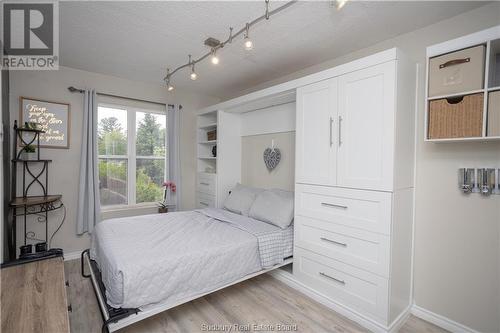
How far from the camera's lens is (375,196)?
1.90m

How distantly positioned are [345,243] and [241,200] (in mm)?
1500

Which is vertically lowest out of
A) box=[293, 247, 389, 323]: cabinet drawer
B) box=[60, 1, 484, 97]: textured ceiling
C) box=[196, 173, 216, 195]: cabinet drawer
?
box=[293, 247, 389, 323]: cabinet drawer

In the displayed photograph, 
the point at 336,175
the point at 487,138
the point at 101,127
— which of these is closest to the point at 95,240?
the point at 101,127

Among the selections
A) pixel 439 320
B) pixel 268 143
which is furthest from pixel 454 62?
pixel 268 143

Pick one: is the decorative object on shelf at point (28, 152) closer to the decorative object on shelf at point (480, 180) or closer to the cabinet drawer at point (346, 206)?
the cabinet drawer at point (346, 206)

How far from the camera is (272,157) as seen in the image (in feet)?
11.0

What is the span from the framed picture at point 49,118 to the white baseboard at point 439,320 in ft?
14.0

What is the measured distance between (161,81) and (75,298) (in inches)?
114

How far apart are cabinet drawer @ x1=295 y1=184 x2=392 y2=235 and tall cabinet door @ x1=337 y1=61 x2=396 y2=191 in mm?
81

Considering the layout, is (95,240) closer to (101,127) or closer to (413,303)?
(101,127)

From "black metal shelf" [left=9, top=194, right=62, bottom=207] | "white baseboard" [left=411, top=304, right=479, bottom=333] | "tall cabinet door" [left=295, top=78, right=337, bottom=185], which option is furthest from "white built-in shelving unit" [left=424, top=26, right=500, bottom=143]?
"black metal shelf" [left=9, top=194, right=62, bottom=207]

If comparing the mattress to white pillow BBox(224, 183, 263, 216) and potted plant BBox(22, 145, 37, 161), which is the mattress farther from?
potted plant BBox(22, 145, 37, 161)

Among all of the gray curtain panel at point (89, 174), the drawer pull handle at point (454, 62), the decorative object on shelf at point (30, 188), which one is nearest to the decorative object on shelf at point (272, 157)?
the drawer pull handle at point (454, 62)

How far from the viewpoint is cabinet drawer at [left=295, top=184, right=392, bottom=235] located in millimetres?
1866
